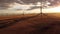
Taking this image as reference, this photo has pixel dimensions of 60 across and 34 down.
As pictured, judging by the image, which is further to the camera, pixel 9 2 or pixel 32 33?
pixel 9 2

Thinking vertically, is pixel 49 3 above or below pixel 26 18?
above

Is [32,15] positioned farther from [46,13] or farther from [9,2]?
[9,2]

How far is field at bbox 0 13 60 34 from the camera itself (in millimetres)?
1222

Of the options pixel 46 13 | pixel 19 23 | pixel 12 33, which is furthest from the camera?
pixel 46 13

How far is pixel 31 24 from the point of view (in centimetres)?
130

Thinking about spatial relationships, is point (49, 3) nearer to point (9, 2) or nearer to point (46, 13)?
point (46, 13)

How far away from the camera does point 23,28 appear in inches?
49.2

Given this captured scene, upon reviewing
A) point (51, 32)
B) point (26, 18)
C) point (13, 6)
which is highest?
point (13, 6)

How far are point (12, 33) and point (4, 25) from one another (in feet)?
0.44

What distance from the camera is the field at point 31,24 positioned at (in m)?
1.22

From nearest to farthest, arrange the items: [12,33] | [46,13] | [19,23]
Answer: [12,33]
[19,23]
[46,13]

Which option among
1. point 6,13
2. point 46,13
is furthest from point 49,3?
point 6,13

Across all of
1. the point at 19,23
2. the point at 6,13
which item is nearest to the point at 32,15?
the point at 19,23

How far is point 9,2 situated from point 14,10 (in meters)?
0.10
